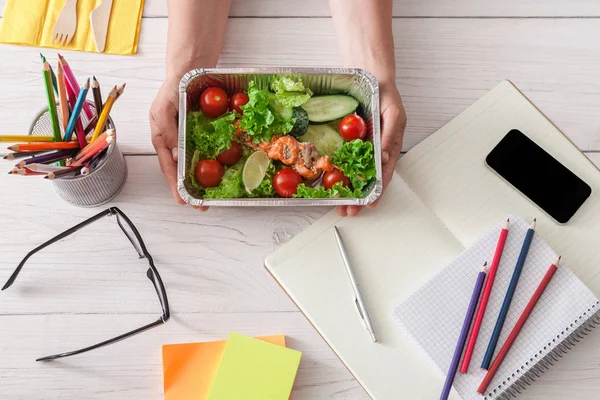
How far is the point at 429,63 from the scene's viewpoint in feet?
3.54

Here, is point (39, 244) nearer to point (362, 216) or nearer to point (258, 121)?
point (258, 121)

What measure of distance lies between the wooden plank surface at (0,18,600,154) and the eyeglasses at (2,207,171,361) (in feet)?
0.52

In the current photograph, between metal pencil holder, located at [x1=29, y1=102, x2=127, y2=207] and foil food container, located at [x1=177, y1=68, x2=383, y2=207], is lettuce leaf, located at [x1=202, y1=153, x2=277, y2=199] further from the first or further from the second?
metal pencil holder, located at [x1=29, y1=102, x2=127, y2=207]

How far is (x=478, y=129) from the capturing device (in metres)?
1.00

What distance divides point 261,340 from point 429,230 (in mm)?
320

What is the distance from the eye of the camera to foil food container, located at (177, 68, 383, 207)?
87 cm

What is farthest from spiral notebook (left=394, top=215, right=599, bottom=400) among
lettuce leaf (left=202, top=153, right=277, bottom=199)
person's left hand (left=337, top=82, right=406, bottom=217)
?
lettuce leaf (left=202, top=153, right=277, bottom=199)

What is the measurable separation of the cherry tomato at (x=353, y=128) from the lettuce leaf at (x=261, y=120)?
84 mm

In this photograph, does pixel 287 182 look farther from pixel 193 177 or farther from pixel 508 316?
pixel 508 316

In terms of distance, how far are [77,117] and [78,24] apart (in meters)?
0.35

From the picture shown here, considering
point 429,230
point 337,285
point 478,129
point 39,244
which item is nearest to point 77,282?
point 39,244

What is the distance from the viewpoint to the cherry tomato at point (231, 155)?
0.93 metres

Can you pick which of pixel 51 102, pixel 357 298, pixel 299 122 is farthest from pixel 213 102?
pixel 357 298

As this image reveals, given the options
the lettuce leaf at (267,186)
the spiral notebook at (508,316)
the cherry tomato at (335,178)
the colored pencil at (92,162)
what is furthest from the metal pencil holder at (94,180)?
the spiral notebook at (508,316)
